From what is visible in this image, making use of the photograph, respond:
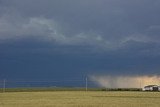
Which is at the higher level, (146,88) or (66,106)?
(146,88)

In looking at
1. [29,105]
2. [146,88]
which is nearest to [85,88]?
[146,88]

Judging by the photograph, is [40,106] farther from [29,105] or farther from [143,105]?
[143,105]

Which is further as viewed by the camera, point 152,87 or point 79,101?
point 152,87

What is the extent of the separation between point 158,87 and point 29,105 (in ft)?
231

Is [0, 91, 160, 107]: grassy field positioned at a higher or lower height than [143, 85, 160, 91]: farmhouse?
lower

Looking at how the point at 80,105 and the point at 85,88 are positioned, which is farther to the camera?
the point at 85,88

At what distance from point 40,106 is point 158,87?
71.5 meters

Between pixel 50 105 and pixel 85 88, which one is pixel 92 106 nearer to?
pixel 50 105

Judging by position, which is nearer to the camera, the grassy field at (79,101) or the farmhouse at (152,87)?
the grassy field at (79,101)

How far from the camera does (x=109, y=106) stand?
121 ft

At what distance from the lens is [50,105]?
38.2 metres

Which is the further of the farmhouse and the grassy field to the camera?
the farmhouse

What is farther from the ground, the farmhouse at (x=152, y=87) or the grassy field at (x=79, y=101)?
the farmhouse at (x=152, y=87)

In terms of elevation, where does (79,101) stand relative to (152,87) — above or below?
below
